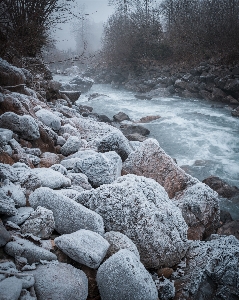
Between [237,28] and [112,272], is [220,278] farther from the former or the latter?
[237,28]

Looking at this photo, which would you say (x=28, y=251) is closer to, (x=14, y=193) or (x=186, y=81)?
(x=14, y=193)

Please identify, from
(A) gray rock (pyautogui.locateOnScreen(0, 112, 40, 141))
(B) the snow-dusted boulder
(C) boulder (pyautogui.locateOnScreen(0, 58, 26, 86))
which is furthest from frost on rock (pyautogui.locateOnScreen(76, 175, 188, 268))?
(C) boulder (pyautogui.locateOnScreen(0, 58, 26, 86))

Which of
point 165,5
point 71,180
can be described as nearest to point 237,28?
point 165,5

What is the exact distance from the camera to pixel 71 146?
3441 mm

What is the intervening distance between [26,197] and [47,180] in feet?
0.91

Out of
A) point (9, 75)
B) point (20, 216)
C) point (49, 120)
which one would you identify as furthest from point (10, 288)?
point (9, 75)

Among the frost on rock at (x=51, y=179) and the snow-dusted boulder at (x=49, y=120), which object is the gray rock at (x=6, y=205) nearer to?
the frost on rock at (x=51, y=179)

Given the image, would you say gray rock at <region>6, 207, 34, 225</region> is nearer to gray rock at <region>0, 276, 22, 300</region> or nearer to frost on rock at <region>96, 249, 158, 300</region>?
gray rock at <region>0, 276, 22, 300</region>

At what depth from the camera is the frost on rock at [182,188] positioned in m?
2.99

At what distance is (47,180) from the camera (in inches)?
84.9

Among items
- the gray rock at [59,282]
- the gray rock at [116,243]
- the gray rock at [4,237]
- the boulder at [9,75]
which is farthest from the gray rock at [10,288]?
the boulder at [9,75]

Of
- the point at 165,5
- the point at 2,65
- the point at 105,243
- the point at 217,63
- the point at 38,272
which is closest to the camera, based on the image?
the point at 38,272

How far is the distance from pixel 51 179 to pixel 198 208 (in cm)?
184

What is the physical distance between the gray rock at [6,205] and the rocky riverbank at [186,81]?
1118cm
